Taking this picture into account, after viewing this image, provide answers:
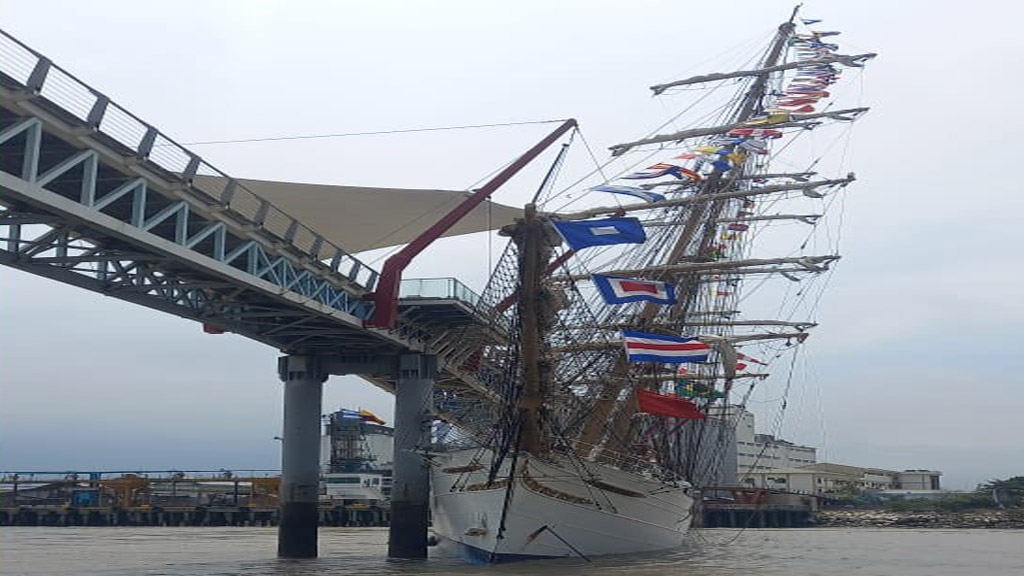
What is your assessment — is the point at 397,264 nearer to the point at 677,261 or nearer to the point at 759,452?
the point at 677,261

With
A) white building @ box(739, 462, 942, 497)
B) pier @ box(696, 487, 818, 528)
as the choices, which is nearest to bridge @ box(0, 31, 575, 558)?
pier @ box(696, 487, 818, 528)

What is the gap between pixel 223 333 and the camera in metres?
44.4

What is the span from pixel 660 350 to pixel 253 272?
16.2 metres

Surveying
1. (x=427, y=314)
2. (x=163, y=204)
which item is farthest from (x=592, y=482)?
(x=163, y=204)

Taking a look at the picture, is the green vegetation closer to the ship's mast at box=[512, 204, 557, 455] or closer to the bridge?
the bridge

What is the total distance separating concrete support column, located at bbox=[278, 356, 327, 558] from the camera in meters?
48.0

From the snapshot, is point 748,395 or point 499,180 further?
point 748,395

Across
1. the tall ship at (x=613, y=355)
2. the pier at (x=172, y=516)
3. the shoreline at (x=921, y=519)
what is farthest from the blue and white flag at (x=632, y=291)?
the shoreline at (x=921, y=519)

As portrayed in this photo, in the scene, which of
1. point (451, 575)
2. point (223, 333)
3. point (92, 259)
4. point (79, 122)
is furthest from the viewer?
point (223, 333)

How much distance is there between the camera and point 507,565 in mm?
39062

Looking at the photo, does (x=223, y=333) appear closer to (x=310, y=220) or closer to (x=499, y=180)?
(x=310, y=220)

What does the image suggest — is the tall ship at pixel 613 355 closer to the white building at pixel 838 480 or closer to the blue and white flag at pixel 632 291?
the blue and white flag at pixel 632 291

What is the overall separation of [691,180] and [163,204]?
35024mm

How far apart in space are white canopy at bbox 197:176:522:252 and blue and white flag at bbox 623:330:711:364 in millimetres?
9449
